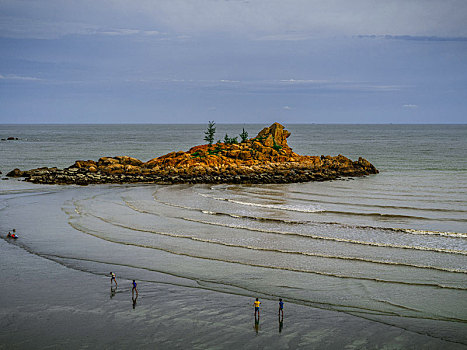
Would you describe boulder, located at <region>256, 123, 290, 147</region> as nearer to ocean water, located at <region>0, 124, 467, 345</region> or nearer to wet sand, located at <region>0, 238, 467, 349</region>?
ocean water, located at <region>0, 124, 467, 345</region>

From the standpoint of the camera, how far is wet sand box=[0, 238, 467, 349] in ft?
47.2

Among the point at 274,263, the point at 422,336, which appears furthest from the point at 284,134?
the point at 422,336

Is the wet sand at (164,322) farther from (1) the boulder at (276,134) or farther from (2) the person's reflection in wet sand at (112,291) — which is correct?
(1) the boulder at (276,134)

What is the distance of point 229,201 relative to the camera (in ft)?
135

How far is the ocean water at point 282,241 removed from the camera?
18.4 meters

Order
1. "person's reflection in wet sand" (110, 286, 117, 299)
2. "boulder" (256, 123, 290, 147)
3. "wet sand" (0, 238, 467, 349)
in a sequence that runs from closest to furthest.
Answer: "wet sand" (0, 238, 467, 349) → "person's reflection in wet sand" (110, 286, 117, 299) → "boulder" (256, 123, 290, 147)

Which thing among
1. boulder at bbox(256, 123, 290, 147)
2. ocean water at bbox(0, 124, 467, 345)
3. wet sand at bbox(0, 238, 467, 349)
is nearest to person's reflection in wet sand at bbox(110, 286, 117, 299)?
wet sand at bbox(0, 238, 467, 349)

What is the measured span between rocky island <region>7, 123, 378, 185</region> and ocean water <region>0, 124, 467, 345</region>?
7.07 m

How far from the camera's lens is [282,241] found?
26.9 meters

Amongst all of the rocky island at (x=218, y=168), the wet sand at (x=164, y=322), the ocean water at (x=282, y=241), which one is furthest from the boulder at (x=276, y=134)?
the wet sand at (x=164, y=322)

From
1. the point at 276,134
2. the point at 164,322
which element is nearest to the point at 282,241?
the point at 164,322

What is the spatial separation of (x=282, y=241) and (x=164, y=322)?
12487mm

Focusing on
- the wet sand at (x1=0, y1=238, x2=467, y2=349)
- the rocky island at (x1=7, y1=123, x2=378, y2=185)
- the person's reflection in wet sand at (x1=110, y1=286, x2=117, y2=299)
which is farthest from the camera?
the rocky island at (x1=7, y1=123, x2=378, y2=185)

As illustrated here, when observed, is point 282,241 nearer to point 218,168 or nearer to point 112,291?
point 112,291
